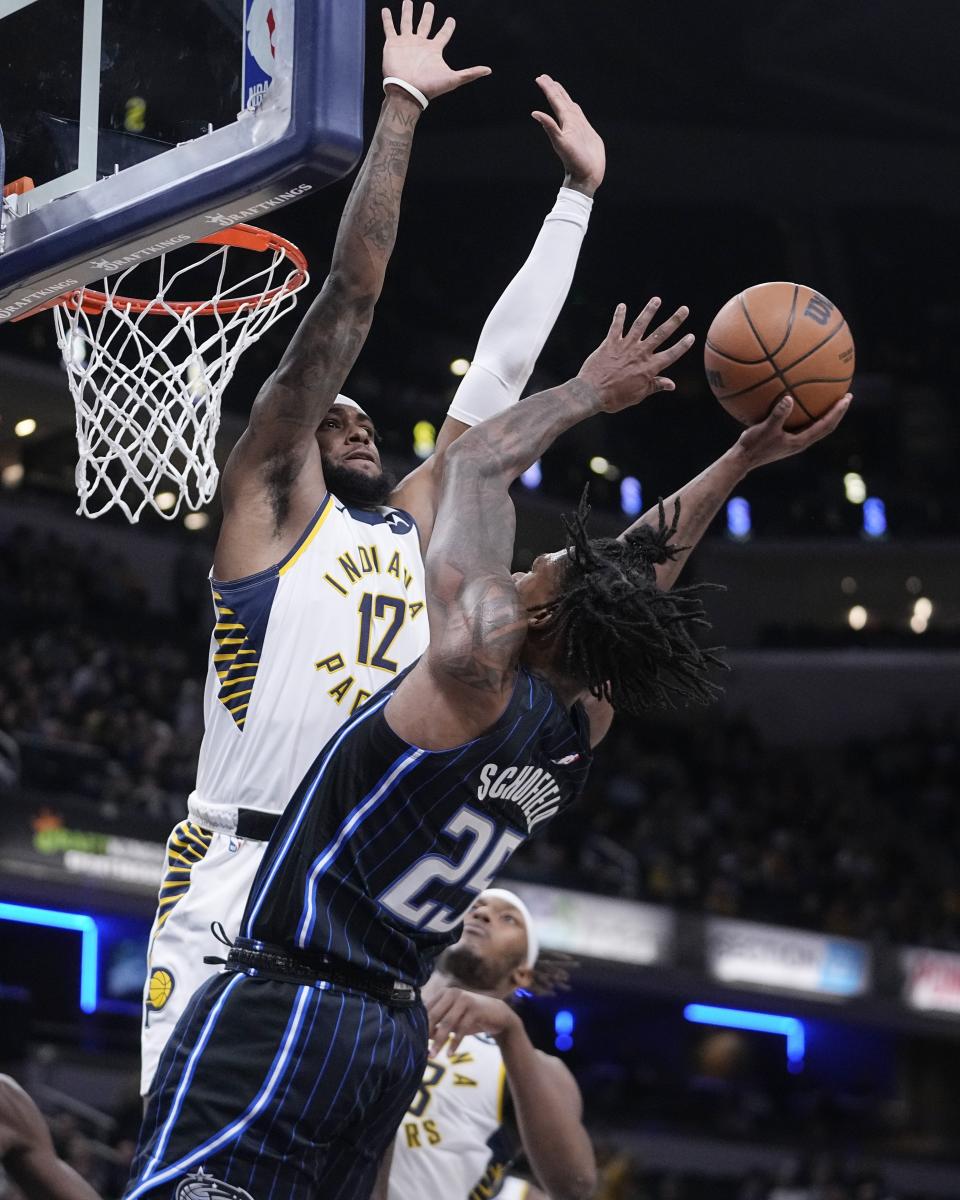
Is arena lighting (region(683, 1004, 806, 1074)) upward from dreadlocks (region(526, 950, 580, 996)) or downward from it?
downward

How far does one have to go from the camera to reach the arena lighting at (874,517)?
28.2 metres

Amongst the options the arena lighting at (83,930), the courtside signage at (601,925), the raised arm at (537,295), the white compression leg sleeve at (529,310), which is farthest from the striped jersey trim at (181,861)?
the arena lighting at (83,930)

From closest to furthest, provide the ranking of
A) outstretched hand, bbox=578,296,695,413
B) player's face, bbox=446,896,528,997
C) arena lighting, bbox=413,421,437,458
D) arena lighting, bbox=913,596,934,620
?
1. outstretched hand, bbox=578,296,695,413
2. player's face, bbox=446,896,528,997
3. arena lighting, bbox=413,421,437,458
4. arena lighting, bbox=913,596,934,620

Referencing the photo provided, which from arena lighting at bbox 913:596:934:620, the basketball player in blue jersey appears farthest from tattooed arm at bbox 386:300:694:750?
arena lighting at bbox 913:596:934:620

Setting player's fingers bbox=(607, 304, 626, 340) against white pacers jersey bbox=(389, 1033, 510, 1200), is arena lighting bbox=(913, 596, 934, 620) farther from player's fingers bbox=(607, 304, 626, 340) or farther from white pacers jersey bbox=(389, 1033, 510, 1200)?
player's fingers bbox=(607, 304, 626, 340)

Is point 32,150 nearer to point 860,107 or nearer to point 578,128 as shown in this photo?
point 578,128

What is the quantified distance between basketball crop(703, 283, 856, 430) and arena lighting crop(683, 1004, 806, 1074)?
20621 mm

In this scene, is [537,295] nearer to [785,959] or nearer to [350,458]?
[350,458]

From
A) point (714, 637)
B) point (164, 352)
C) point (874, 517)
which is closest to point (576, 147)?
point (164, 352)

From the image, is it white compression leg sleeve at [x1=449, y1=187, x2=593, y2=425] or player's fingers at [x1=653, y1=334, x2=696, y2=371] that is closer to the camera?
A: player's fingers at [x1=653, y1=334, x2=696, y2=371]

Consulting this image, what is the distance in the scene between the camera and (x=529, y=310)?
14.9 ft

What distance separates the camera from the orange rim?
15.9 feet

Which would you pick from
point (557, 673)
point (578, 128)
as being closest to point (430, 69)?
point (578, 128)

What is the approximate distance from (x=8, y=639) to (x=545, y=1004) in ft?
29.4
